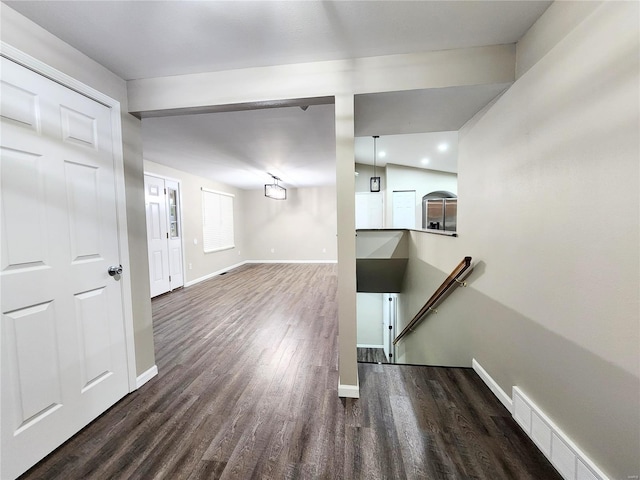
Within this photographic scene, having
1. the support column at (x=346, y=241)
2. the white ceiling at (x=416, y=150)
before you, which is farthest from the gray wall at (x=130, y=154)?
the white ceiling at (x=416, y=150)

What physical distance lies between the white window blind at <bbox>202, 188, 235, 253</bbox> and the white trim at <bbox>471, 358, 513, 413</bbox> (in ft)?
18.8

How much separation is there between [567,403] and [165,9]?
113 inches

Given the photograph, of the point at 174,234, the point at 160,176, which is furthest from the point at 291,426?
the point at 160,176

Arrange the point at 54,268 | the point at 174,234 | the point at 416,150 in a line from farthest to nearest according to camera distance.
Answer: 1. the point at 416,150
2. the point at 174,234
3. the point at 54,268

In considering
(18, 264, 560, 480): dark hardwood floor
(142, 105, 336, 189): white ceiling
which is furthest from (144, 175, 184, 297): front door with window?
(18, 264, 560, 480): dark hardwood floor

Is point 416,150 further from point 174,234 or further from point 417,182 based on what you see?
point 174,234

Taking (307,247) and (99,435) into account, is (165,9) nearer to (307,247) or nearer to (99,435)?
(99,435)

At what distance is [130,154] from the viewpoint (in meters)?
1.90

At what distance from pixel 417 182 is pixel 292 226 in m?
3.97

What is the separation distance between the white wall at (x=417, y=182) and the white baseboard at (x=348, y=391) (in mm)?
5439

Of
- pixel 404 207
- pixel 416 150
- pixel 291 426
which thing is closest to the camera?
pixel 291 426

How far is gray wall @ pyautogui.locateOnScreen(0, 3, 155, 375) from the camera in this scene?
1408mm

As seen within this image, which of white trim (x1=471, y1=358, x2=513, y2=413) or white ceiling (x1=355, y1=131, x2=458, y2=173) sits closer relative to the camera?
white trim (x1=471, y1=358, x2=513, y2=413)

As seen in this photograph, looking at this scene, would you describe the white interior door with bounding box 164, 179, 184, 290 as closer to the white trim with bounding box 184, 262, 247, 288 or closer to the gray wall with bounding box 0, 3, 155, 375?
the white trim with bounding box 184, 262, 247, 288
